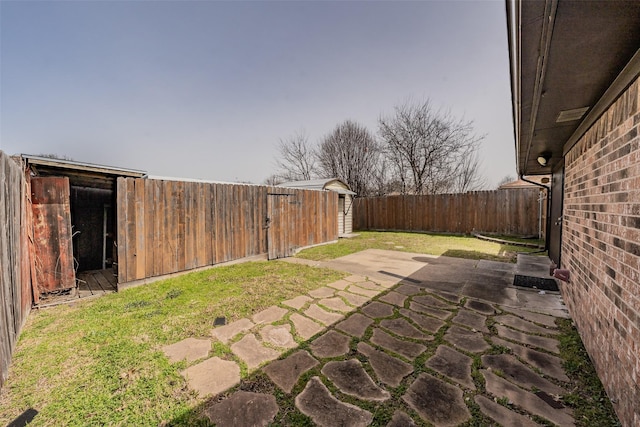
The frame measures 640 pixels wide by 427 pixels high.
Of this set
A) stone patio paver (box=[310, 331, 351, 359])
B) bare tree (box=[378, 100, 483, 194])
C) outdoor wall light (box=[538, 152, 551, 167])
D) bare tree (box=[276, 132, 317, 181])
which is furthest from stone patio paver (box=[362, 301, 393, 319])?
bare tree (box=[276, 132, 317, 181])

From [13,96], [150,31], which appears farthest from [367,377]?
[13,96]

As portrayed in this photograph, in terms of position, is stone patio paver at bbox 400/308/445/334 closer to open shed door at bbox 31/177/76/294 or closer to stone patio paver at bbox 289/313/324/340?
stone patio paver at bbox 289/313/324/340

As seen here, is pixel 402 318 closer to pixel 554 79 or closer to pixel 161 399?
→ pixel 161 399

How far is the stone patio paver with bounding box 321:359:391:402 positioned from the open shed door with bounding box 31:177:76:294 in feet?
14.4

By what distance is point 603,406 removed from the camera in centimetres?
156

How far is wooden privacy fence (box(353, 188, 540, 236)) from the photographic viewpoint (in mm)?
9766

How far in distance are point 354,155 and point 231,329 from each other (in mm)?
18262

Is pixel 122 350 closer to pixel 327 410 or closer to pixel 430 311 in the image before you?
pixel 327 410

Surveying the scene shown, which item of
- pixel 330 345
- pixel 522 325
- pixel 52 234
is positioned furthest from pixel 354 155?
pixel 330 345

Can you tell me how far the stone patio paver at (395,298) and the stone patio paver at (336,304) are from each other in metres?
0.59

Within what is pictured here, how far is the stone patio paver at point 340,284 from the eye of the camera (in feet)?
13.1

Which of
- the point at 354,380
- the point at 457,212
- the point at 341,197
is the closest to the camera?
the point at 354,380

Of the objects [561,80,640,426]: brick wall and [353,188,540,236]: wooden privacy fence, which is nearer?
[561,80,640,426]: brick wall

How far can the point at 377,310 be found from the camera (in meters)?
3.10
